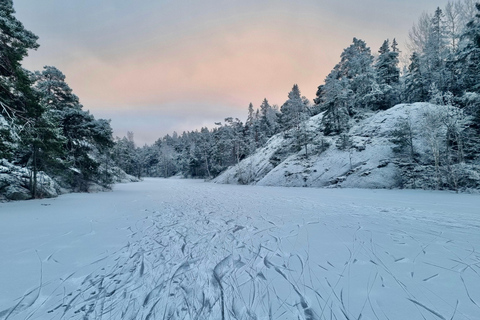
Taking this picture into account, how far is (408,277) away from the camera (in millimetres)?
2789

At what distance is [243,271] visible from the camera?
10.1 ft

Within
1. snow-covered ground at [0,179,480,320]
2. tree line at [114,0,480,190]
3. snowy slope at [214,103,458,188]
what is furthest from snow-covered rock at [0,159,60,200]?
tree line at [114,0,480,190]

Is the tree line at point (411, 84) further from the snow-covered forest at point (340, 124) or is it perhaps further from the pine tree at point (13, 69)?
the pine tree at point (13, 69)

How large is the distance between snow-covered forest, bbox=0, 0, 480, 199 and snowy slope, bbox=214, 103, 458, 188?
0.19 metres

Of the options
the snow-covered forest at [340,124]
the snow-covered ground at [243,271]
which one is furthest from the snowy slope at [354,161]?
the snow-covered ground at [243,271]

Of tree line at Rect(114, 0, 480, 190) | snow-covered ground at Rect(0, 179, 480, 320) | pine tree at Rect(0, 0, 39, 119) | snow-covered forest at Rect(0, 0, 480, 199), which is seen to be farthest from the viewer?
tree line at Rect(114, 0, 480, 190)

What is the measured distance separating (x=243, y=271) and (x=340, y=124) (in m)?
28.1

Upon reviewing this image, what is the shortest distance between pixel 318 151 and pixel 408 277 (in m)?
24.0

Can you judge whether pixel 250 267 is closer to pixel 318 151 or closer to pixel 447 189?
pixel 447 189

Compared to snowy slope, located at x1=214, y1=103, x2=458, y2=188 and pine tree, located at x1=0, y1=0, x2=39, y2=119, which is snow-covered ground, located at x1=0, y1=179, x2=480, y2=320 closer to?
pine tree, located at x1=0, y1=0, x2=39, y2=119

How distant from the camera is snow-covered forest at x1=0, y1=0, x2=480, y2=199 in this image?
9648mm

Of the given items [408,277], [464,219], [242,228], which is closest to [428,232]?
[464,219]

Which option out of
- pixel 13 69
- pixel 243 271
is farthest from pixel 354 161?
pixel 13 69

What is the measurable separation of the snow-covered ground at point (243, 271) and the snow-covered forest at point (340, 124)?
776 cm
